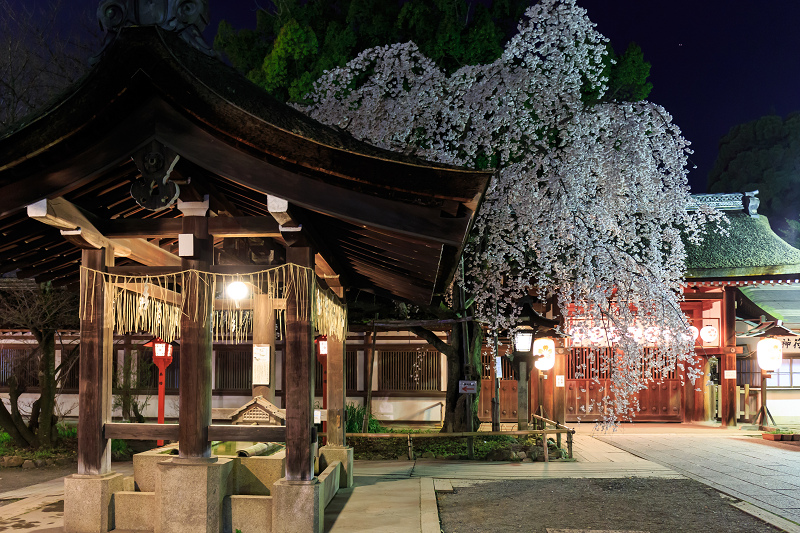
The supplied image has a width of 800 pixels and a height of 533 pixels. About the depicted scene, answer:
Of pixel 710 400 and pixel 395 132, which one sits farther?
pixel 710 400

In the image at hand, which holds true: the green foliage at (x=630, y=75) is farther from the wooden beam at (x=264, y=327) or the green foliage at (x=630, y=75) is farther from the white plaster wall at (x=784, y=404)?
the white plaster wall at (x=784, y=404)

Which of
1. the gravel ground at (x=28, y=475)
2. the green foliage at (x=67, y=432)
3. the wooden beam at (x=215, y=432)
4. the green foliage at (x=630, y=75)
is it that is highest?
the green foliage at (x=630, y=75)

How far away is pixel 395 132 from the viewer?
1443 cm

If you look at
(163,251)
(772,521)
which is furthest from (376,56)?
(772,521)

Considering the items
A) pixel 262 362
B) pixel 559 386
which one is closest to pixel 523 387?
pixel 559 386

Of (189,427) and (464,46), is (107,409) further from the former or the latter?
(464,46)

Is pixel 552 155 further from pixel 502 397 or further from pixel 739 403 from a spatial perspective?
pixel 739 403

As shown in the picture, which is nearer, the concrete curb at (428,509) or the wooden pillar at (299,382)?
the wooden pillar at (299,382)

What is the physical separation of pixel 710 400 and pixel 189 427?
1927cm

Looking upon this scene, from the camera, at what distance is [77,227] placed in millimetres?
6629

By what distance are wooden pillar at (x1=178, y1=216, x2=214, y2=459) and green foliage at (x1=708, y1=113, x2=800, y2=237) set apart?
1412 inches

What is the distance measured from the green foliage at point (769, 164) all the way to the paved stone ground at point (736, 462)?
2315 centimetres

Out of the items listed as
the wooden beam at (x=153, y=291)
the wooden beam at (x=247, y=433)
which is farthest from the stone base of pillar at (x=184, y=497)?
the wooden beam at (x=153, y=291)

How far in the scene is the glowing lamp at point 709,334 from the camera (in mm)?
21050
